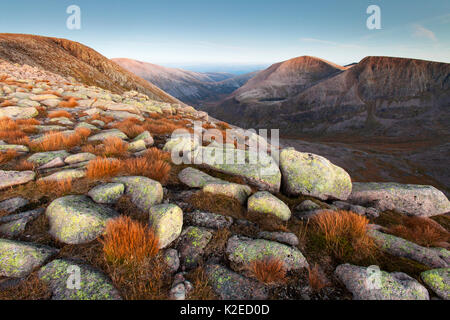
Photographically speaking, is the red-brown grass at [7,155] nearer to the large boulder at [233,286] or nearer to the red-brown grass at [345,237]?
the large boulder at [233,286]

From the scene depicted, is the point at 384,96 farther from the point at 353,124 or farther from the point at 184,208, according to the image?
the point at 184,208

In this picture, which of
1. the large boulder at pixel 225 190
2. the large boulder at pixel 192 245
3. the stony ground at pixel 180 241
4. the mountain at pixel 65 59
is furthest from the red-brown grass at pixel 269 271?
the mountain at pixel 65 59

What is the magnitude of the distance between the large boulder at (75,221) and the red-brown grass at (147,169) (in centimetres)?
152

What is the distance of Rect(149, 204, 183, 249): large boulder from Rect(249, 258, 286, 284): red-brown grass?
1.37 meters

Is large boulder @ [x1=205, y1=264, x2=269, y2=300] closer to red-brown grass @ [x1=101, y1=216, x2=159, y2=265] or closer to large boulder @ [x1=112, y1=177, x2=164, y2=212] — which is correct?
red-brown grass @ [x1=101, y1=216, x2=159, y2=265]

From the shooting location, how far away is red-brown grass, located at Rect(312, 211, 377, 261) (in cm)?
332

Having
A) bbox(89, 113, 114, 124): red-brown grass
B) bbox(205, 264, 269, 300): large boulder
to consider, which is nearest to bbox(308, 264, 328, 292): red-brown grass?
bbox(205, 264, 269, 300): large boulder

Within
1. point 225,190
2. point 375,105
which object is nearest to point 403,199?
point 225,190

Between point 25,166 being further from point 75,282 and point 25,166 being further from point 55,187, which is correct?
point 75,282

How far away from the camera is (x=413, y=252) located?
368 centimetres
